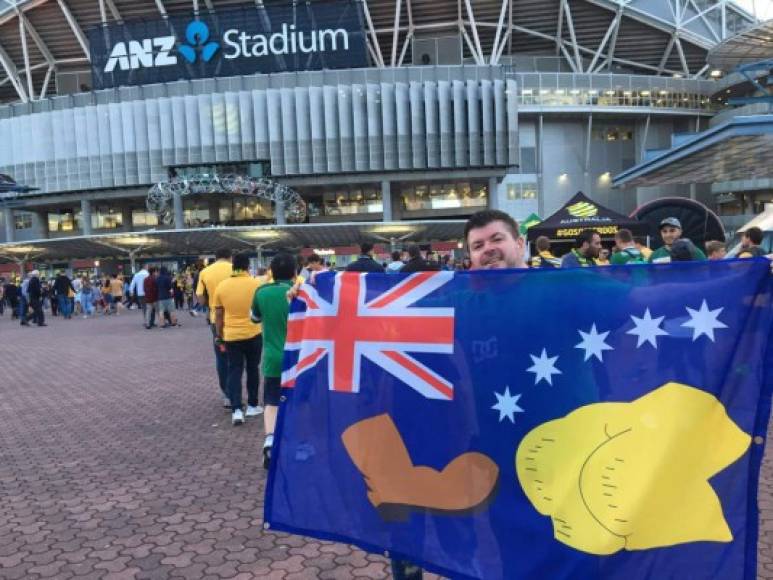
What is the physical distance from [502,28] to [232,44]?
1136 inches

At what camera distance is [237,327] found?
7.13 metres

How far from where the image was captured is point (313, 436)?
2.96 metres

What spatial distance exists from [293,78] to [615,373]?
185ft

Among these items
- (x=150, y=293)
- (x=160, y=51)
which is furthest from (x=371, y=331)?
(x=160, y=51)

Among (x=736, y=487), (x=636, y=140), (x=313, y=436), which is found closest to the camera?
(x=736, y=487)

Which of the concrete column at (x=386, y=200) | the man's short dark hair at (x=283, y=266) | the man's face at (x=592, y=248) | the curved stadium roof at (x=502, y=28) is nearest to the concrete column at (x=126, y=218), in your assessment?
the curved stadium roof at (x=502, y=28)

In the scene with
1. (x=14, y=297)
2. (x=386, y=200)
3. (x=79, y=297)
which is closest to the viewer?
(x=14, y=297)

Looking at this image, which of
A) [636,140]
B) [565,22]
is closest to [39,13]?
[565,22]

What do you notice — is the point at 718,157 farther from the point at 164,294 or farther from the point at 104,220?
the point at 104,220

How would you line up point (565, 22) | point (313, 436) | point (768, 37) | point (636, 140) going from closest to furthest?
1. point (313, 436)
2. point (768, 37)
3. point (636, 140)
4. point (565, 22)

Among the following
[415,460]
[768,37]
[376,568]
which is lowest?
[376,568]

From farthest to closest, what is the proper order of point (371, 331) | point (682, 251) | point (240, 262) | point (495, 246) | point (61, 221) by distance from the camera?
point (61, 221)
point (240, 262)
point (682, 251)
point (371, 331)
point (495, 246)

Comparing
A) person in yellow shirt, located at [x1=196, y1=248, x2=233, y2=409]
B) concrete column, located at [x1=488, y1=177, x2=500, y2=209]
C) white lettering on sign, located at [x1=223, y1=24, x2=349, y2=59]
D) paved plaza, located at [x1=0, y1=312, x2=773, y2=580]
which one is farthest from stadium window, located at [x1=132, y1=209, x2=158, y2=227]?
person in yellow shirt, located at [x1=196, y1=248, x2=233, y2=409]

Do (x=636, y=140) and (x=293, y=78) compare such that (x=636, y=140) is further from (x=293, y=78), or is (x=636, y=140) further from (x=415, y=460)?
(x=415, y=460)
